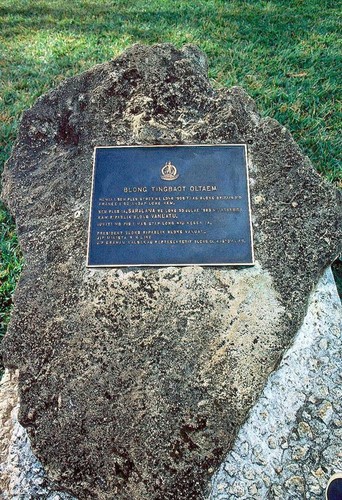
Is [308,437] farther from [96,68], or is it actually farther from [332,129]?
[332,129]

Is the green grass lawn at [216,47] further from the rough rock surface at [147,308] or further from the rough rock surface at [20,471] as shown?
the rough rock surface at [20,471]

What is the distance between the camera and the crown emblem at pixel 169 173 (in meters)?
2.93

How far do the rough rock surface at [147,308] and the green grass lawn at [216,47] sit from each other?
1156 mm

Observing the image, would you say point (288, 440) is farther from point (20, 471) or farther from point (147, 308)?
point (20, 471)

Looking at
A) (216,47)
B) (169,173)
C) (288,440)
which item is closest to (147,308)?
(169,173)

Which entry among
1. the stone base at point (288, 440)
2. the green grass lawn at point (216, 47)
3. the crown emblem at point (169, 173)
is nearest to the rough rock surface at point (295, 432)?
the stone base at point (288, 440)

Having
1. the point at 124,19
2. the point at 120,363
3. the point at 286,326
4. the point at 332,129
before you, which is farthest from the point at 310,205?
the point at 124,19

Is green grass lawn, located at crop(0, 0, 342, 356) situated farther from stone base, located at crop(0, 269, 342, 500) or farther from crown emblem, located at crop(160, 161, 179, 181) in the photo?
stone base, located at crop(0, 269, 342, 500)

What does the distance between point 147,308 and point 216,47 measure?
166 inches

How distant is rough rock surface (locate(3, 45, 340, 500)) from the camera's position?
7.57 feet

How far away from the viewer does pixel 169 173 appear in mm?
2941

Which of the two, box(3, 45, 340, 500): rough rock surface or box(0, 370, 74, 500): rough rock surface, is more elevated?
box(3, 45, 340, 500): rough rock surface

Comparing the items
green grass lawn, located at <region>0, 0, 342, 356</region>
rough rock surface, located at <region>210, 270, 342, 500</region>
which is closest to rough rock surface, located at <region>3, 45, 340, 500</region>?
rough rock surface, located at <region>210, 270, 342, 500</region>

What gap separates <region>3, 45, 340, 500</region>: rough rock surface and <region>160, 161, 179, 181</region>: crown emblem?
0.78ft
